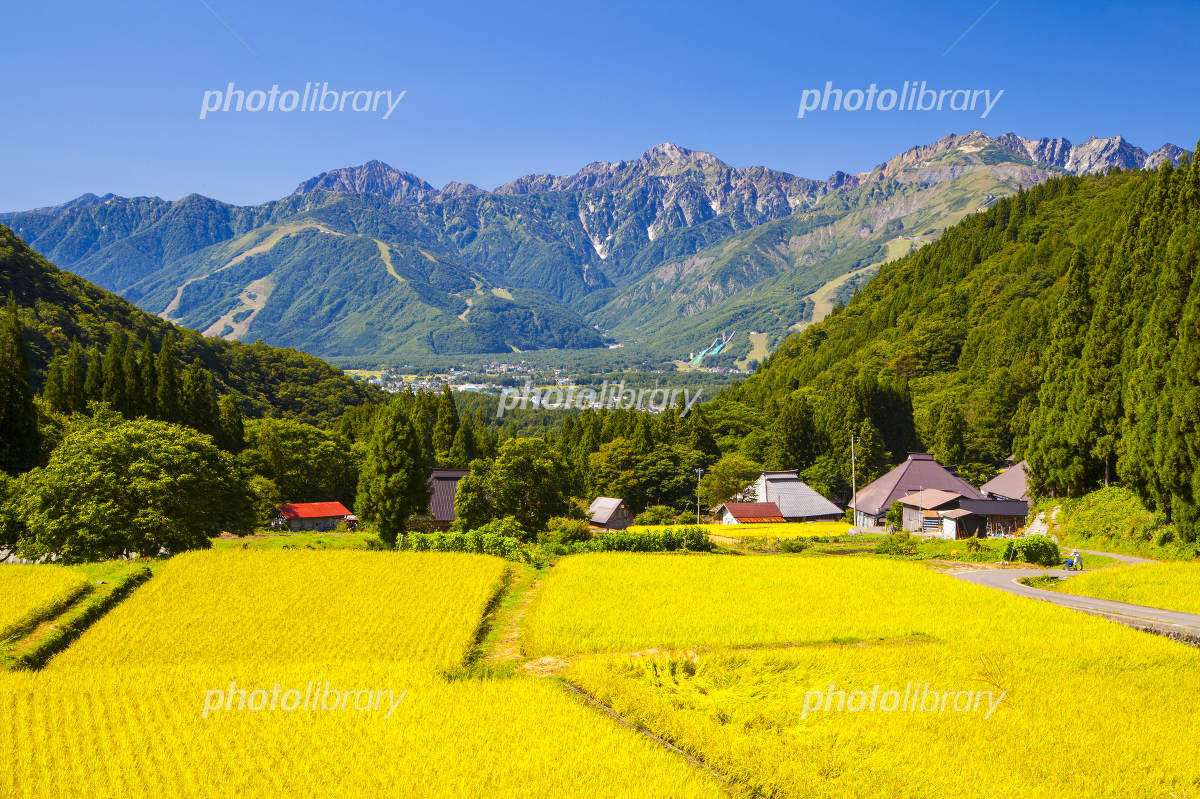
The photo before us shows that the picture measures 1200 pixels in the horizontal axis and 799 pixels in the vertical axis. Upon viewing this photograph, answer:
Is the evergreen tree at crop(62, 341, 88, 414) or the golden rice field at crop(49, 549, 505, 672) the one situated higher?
the evergreen tree at crop(62, 341, 88, 414)

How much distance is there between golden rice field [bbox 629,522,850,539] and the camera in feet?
191

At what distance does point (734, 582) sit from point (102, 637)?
939 inches

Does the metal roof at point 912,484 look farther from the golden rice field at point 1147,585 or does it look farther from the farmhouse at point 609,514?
the golden rice field at point 1147,585

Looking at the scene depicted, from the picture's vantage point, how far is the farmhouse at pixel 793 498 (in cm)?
7394

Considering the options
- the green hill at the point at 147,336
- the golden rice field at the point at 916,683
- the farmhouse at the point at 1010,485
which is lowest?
the golden rice field at the point at 916,683

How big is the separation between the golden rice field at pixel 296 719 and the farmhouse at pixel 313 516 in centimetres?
4827

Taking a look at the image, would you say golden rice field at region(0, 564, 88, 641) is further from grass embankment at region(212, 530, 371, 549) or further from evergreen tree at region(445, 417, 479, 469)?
evergreen tree at region(445, 417, 479, 469)

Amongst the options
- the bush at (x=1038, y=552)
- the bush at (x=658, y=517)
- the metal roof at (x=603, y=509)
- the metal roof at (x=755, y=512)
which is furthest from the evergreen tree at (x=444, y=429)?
the bush at (x=1038, y=552)

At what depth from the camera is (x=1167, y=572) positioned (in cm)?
3064

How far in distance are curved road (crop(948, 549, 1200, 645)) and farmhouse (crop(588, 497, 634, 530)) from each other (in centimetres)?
3959

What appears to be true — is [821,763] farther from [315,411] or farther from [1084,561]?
[315,411]

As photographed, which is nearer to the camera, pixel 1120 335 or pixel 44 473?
pixel 44 473

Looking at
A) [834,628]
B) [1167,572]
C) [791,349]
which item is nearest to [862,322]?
[791,349]

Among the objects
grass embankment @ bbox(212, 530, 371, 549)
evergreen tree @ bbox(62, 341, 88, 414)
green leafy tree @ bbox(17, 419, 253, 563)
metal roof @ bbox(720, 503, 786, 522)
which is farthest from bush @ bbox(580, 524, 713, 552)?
evergreen tree @ bbox(62, 341, 88, 414)
